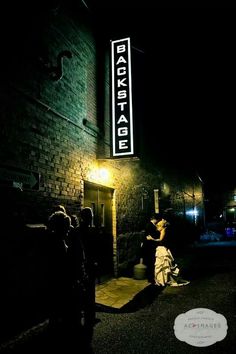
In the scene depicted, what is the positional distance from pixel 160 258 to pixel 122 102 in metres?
4.34

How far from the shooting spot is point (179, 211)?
17797mm

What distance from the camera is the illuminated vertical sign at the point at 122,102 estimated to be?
7.41 meters

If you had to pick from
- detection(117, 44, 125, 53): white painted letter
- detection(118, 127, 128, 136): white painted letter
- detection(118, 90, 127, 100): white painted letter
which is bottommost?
detection(118, 127, 128, 136): white painted letter

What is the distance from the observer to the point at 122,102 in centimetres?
757

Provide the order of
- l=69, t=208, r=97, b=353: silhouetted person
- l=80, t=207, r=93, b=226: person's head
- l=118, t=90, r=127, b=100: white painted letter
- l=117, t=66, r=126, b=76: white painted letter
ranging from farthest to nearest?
l=117, t=66, r=126, b=76: white painted letter < l=118, t=90, r=127, b=100: white painted letter < l=80, t=207, r=93, b=226: person's head < l=69, t=208, r=97, b=353: silhouetted person

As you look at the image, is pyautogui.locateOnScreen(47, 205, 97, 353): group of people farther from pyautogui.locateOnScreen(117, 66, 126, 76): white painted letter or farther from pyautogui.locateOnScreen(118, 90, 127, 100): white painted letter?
pyautogui.locateOnScreen(117, 66, 126, 76): white painted letter

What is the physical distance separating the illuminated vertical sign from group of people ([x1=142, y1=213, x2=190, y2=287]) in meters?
2.46

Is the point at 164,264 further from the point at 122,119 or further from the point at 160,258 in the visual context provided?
the point at 122,119

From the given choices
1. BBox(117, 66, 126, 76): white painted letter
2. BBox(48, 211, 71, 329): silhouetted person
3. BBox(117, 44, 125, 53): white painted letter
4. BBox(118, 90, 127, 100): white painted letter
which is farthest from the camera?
BBox(117, 44, 125, 53): white painted letter

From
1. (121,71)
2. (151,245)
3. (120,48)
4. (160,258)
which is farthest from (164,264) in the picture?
(120,48)

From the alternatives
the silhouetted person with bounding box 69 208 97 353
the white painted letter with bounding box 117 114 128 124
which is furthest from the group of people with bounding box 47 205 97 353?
Answer: the white painted letter with bounding box 117 114 128 124

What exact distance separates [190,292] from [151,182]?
6314 millimetres

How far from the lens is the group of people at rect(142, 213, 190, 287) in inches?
308

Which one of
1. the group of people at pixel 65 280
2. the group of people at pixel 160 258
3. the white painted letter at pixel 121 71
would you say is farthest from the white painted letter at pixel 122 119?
the group of people at pixel 65 280
